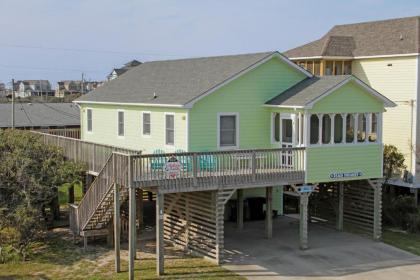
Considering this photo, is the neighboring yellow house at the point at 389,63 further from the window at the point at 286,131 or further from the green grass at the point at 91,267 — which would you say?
the green grass at the point at 91,267

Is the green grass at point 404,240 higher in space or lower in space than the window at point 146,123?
lower

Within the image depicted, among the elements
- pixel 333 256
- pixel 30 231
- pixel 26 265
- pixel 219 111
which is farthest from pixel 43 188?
pixel 333 256

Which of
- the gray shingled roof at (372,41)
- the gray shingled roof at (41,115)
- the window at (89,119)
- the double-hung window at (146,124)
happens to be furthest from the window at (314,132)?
the gray shingled roof at (41,115)

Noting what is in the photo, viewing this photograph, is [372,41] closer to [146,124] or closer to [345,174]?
[345,174]

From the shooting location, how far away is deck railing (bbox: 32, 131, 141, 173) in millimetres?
23938

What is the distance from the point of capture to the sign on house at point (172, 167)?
19516 millimetres

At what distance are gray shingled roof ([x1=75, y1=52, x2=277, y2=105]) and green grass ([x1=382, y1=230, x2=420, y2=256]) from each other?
8.96 metres

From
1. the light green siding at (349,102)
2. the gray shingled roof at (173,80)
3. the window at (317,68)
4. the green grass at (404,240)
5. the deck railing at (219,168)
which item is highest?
the window at (317,68)

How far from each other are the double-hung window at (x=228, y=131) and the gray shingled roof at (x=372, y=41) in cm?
941

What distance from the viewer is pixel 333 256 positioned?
21.7m

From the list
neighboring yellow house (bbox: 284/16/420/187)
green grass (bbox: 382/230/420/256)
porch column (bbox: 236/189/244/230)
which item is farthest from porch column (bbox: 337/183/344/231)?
neighboring yellow house (bbox: 284/16/420/187)

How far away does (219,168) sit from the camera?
68.1 feet

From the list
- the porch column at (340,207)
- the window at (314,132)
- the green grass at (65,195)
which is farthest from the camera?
the green grass at (65,195)

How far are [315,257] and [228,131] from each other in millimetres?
5861
